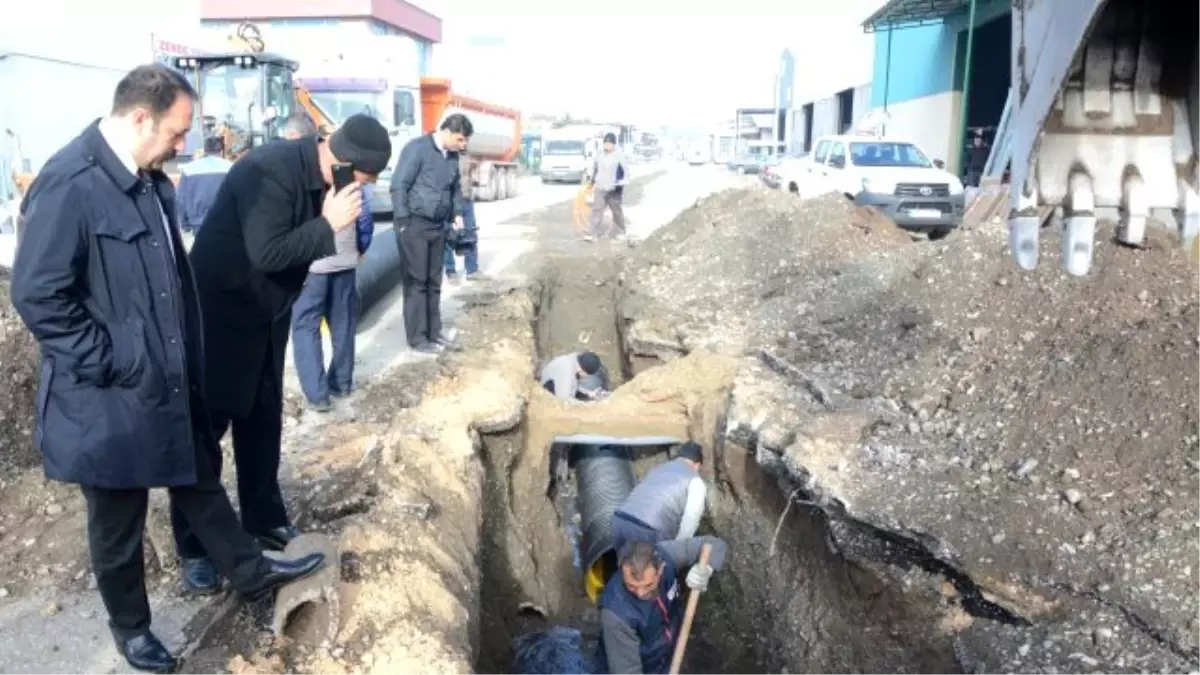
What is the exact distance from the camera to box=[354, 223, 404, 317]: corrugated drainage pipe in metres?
8.49

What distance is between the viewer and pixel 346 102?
17281mm

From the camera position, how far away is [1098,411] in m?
4.70

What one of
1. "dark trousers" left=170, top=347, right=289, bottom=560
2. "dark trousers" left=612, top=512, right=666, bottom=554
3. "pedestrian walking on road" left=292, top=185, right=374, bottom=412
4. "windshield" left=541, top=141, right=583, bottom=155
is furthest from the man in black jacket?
"windshield" left=541, top=141, right=583, bottom=155

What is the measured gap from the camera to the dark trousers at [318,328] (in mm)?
5547

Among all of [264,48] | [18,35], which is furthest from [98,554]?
[18,35]

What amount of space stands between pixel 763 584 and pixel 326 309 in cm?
318

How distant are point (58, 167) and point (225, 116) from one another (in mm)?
12066

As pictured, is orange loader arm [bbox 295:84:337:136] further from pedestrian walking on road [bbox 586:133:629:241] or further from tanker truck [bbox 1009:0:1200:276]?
tanker truck [bbox 1009:0:1200:276]

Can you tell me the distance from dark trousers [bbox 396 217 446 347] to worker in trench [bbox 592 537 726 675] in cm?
316

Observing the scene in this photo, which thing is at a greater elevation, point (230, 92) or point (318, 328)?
point (230, 92)

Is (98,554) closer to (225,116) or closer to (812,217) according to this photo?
(812,217)

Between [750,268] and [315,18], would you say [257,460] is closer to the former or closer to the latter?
[750,268]

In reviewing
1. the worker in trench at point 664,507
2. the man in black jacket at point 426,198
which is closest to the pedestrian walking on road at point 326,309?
the man in black jacket at point 426,198

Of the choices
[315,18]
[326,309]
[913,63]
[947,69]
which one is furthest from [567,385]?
[315,18]
